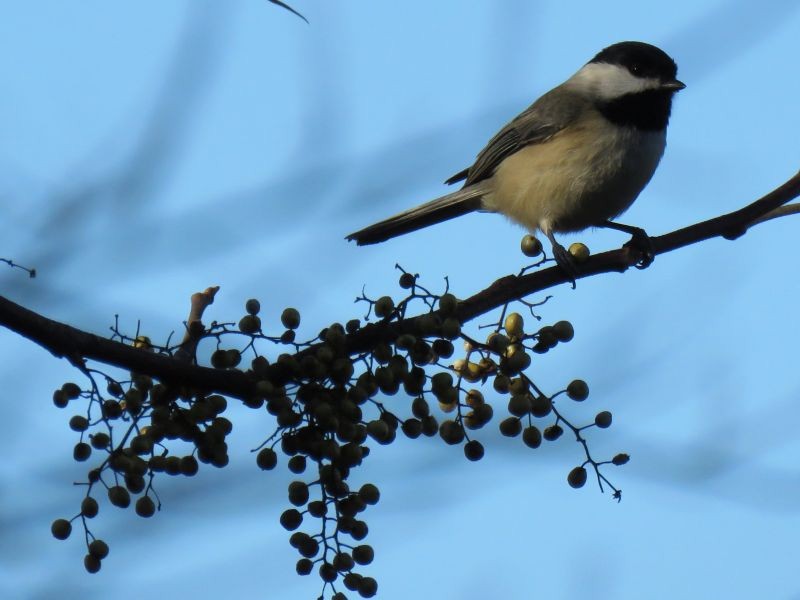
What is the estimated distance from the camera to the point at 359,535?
5.24ft

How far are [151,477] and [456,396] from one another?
532 millimetres

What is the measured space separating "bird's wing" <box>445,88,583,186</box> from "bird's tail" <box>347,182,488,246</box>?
0.07 meters

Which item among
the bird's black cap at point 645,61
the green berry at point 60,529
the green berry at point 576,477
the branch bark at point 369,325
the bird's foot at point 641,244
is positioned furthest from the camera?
the bird's black cap at point 645,61

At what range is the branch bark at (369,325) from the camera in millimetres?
1394

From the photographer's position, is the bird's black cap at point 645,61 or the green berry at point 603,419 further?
the bird's black cap at point 645,61

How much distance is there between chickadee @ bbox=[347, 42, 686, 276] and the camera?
3.50 m

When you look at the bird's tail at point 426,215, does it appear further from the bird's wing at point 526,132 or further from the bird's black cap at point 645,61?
the bird's black cap at point 645,61

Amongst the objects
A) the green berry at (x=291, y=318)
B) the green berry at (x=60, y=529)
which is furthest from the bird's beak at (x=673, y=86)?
the green berry at (x=60, y=529)

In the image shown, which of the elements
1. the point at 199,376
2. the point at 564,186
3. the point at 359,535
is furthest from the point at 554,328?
the point at 564,186

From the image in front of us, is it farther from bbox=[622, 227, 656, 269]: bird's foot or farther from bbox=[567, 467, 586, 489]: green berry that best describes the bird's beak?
bbox=[567, 467, 586, 489]: green berry

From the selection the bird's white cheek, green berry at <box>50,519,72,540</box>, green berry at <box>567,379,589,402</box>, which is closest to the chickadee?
the bird's white cheek

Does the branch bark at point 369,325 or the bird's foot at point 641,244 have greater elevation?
the bird's foot at point 641,244

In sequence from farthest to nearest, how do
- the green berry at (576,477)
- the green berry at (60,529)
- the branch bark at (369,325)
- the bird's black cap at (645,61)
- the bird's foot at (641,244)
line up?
the bird's black cap at (645,61)
the bird's foot at (641,244)
the green berry at (576,477)
the green berry at (60,529)
the branch bark at (369,325)

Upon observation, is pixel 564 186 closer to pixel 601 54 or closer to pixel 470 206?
pixel 470 206
